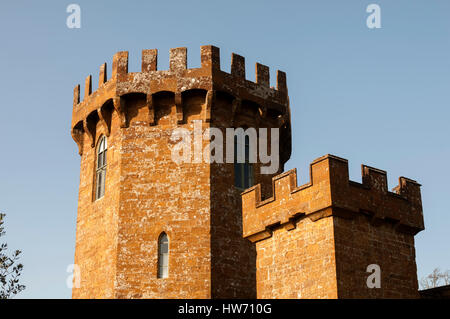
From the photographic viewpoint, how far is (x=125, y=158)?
21.8 m

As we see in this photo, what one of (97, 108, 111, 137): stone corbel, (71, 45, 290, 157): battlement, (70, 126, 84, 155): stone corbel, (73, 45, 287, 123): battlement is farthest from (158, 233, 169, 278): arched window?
(70, 126, 84, 155): stone corbel

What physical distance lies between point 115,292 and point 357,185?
812 centimetres

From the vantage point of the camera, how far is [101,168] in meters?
23.2

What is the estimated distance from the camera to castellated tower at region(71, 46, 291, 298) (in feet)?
66.6

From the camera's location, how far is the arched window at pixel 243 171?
2228cm

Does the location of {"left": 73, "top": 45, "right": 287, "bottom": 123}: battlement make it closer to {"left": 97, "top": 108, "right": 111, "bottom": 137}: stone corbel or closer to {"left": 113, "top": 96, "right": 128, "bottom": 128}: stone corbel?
{"left": 113, "top": 96, "right": 128, "bottom": 128}: stone corbel

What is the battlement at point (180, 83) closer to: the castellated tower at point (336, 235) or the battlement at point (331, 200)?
the battlement at point (331, 200)

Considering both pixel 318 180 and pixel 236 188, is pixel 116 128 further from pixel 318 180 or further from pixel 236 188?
pixel 318 180

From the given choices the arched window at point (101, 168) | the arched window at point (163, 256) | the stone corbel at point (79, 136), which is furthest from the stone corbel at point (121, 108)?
the arched window at point (163, 256)

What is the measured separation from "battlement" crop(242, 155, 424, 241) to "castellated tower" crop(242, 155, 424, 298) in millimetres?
25

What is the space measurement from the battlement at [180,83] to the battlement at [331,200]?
4752mm

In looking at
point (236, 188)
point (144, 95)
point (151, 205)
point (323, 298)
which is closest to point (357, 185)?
point (323, 298)

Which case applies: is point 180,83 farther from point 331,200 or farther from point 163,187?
point 331,200

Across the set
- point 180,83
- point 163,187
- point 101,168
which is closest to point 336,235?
point 163,187
